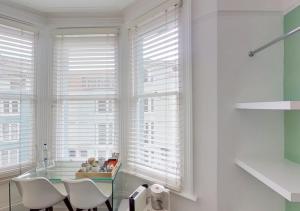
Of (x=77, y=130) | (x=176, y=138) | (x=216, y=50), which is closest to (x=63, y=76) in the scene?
(x=77, y=130)

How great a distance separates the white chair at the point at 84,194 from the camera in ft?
5.58

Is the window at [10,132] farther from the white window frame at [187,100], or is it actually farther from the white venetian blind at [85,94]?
the white window frame at [187,100]

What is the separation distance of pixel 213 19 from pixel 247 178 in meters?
1.25

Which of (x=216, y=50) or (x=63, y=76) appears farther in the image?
(x=63, y=76)

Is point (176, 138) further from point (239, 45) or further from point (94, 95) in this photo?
point (94, 95)

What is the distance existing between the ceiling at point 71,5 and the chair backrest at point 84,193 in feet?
6.11

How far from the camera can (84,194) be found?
5.65 ft

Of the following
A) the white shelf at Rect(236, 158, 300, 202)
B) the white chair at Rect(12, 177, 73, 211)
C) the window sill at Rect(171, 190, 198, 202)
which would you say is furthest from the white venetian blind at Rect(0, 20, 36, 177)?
the white shelf at Rect(236, 158, 300, 202)

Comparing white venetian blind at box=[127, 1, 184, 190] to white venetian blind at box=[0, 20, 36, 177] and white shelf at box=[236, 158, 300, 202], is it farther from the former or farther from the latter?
white venetian blind at box=[0, 20, 36, 177]

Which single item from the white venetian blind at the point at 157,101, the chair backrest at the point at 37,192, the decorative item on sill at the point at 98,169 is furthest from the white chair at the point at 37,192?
the white venetian blind at the point at 157,101

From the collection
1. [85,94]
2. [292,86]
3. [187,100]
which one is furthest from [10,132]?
[292,86]

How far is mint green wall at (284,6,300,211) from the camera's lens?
1507 millimetres

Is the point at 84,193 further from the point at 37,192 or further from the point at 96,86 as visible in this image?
Result: the point at 96,86

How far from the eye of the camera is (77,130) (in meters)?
2.62
